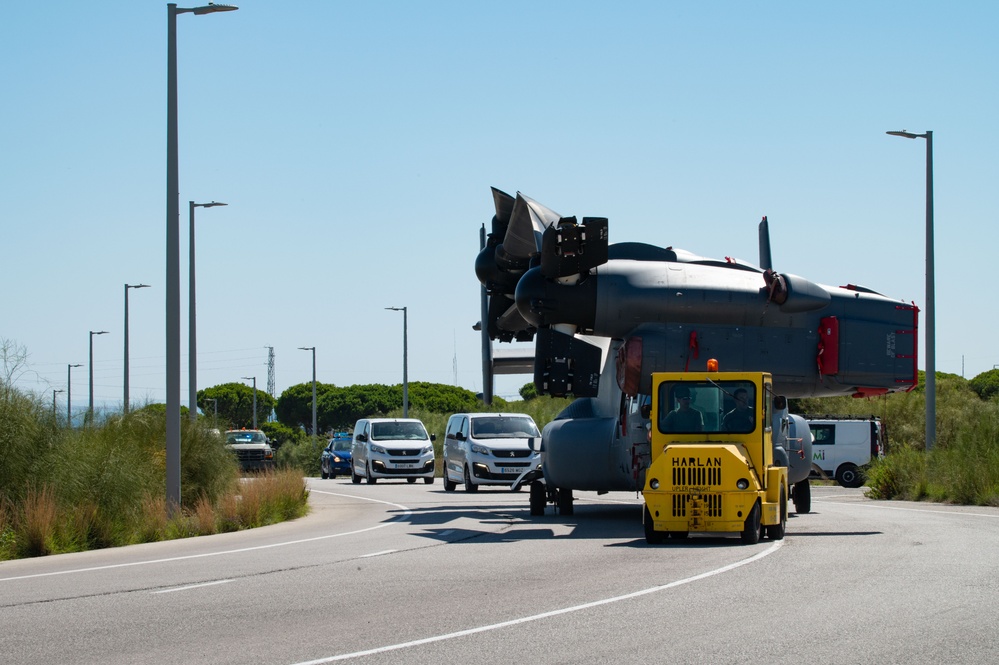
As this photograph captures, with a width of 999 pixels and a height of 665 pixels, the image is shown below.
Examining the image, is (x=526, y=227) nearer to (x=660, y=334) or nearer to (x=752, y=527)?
(x=660, y=334)

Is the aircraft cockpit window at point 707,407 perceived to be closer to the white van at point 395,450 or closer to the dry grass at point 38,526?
the dry grass at point 38,526

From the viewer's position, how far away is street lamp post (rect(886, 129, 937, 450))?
2989 centimetres

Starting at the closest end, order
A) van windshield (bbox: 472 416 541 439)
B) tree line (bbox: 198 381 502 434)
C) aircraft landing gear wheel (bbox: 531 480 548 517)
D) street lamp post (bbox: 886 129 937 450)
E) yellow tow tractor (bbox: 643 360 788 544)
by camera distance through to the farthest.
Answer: yellow tow tractor (bbox: 643 360 788 544), aircraft landing gear wheel (bbox: 531 480 548 517), street lamp post (bbox: 886 129 937 450), van windshield (bbox: 472 416 541 439), tree line (bbox: 198 381 502 434)

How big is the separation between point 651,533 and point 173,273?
963 centimetres

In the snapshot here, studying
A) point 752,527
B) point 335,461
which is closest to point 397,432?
point 335,461

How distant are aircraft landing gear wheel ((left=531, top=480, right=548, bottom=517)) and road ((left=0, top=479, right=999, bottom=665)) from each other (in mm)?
3714

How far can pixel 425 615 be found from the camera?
980cm

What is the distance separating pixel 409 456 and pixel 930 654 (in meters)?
31.8

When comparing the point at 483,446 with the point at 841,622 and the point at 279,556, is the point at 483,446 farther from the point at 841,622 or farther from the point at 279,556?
the point at 841,622

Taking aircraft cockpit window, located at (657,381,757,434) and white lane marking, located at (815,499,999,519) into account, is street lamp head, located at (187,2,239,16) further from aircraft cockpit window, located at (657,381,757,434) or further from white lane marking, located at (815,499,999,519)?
white lane marking, located at (815,499,999,519)

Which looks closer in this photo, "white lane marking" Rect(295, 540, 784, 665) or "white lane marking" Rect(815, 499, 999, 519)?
"white lane marking" Rect(295, 540, 784, 665)

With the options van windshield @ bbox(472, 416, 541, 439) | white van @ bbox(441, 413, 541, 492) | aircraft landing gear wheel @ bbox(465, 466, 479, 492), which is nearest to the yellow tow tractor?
white van @ bbox(441, 413, 541, 492)

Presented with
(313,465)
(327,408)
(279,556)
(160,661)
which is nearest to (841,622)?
(160,661)

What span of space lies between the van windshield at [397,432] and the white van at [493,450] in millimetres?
5632
